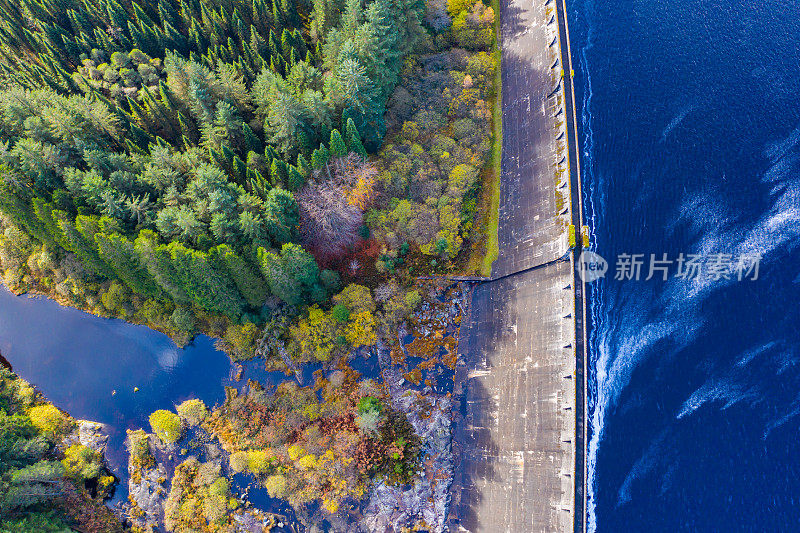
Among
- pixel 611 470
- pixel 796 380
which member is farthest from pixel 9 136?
pixel 796 380

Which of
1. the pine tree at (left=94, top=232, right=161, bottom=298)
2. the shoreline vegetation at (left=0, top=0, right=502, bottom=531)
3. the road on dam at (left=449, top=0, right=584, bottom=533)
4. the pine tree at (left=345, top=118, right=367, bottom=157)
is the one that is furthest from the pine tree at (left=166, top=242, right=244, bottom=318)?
the road on dam at (left=449, top=0, right=584, bottom=533)

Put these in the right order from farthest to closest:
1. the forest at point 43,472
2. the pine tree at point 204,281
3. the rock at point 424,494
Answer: the rock at point 424,494 < the pine tree at point 204,281 < the forest at point 43,472

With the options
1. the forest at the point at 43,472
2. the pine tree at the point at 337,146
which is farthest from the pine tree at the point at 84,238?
the pine tree at the point at 337,146

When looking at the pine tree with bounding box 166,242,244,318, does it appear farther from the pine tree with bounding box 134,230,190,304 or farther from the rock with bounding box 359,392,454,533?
the rock with bounding box 359,392,454,533

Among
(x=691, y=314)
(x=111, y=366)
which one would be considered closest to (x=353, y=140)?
(x=111, y=366)

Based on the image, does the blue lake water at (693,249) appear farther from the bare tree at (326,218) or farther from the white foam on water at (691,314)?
the bare tree at (326,218)

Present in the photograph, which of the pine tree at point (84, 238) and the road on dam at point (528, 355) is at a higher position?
the pine tree at point (84, 238)
